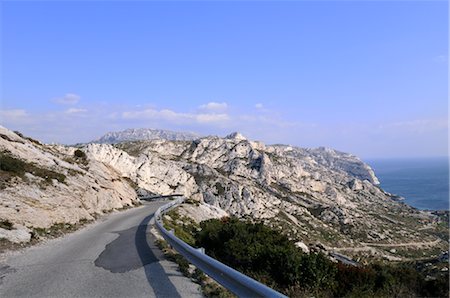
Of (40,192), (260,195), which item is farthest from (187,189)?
(40,192)

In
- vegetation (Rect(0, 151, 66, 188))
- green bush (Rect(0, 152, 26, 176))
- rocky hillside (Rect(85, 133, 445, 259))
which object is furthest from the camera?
rocky hillside (Rect(85, 133, 445, 259))

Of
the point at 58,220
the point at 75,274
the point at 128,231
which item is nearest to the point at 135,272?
the point at 75,274

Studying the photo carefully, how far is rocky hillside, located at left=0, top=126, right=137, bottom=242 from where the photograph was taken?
52.9 feet

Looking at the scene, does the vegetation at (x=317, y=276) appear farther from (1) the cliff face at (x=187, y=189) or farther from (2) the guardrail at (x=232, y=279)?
(1) the cliff face at (x=187, y=189)

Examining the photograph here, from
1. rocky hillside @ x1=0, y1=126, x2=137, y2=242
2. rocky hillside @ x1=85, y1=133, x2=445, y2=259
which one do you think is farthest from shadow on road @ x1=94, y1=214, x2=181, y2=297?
rocky hillside @ x1=85, y1=133, x2=445, y2=259

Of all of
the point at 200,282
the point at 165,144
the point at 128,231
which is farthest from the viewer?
the point at 165,144

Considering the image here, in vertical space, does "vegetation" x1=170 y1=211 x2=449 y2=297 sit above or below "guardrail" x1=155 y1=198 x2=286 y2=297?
below

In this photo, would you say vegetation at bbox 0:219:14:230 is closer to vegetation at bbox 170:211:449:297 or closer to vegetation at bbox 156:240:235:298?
vegetation at bbox 156:240:235:298

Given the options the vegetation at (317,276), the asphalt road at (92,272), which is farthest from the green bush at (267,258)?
the asphalt road at (92,272)

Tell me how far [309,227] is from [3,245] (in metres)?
130

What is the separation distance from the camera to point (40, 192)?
68.0 ft

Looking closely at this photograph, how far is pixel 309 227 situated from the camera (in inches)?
5256

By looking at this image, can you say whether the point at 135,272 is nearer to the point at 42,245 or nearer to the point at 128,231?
the point at 42,245

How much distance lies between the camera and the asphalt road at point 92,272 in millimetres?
7301
